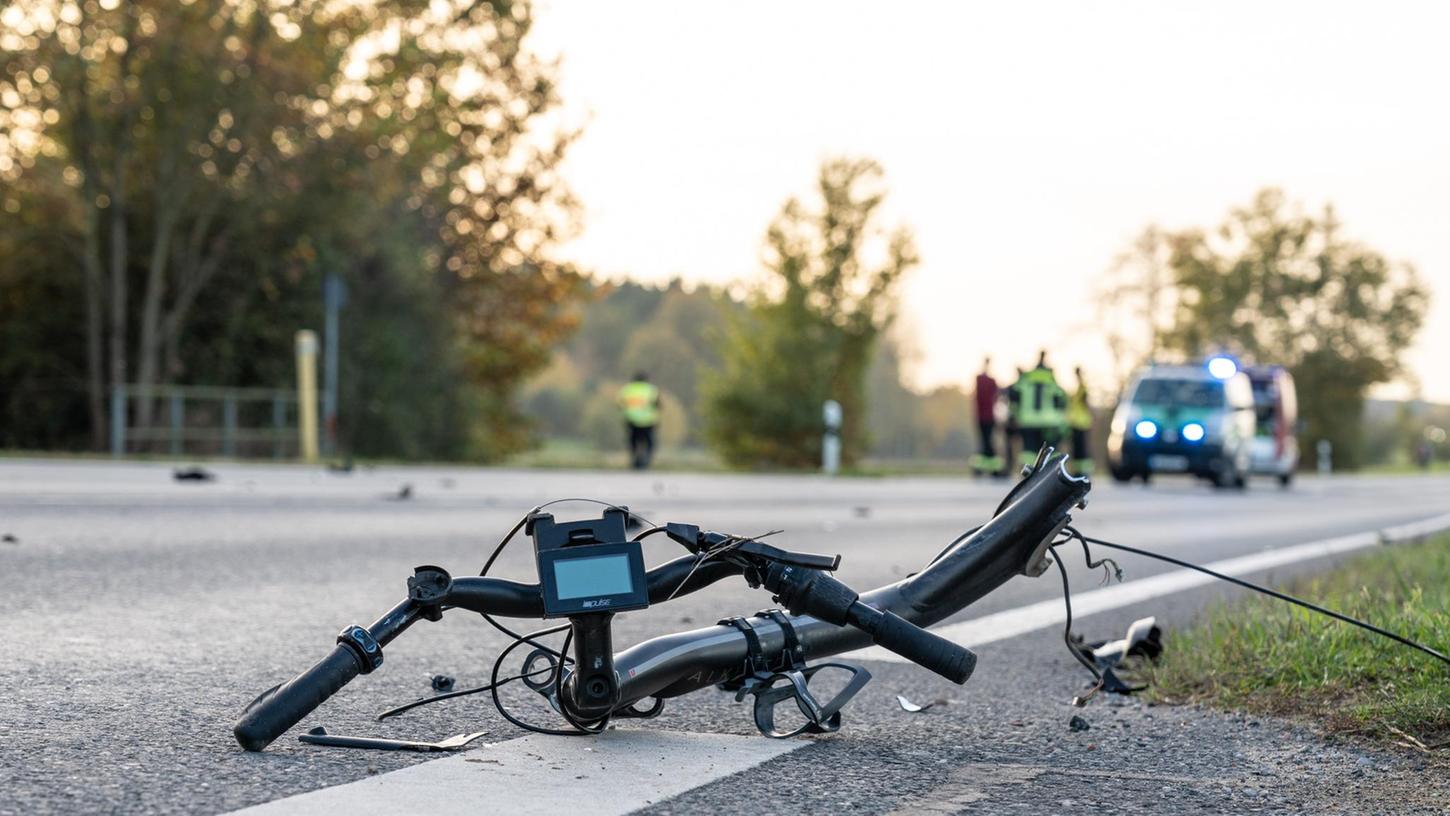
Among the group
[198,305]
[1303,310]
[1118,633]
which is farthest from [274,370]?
[1303,310]

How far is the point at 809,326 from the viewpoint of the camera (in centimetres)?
3506

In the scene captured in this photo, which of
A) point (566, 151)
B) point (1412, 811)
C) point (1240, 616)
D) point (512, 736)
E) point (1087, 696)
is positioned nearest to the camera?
point (1412, 811)

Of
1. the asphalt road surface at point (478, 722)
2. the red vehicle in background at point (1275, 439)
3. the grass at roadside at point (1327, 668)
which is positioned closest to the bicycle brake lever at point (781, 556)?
the asphalt road surface at point (478, 722)

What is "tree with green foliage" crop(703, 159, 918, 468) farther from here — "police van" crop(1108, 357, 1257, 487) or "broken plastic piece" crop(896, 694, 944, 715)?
"broken plastic piece" crop(896, 694, 944, 715)

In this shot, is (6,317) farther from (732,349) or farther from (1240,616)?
(1240,616)

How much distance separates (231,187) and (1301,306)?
5980 cm

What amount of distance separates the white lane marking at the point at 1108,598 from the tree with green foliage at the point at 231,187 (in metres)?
19.2

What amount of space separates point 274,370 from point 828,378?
12.0m

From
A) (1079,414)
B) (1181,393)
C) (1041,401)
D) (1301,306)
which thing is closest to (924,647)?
(1041,401)

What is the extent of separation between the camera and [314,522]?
34.8 feet

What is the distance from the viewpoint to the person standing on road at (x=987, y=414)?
25406 mm

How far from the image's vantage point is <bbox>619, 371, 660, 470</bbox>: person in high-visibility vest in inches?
1024

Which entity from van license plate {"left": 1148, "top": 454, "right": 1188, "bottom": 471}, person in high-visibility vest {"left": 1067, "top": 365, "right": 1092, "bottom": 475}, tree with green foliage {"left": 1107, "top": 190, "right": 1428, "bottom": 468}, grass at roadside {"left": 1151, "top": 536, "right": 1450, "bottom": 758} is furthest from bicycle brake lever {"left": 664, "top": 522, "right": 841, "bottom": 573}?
tree with green foliage {"left": 1107, "top": 190, "right": 1428, "bottom": 468}

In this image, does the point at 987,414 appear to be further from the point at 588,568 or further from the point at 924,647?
the point at 588,568
